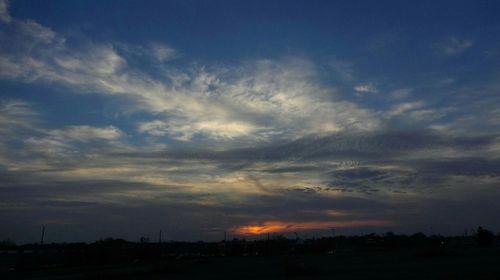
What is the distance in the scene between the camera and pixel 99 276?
1484 inches

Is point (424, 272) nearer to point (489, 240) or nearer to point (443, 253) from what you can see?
point (443, 253)

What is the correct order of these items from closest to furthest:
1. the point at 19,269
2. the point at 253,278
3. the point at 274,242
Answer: the point at 253,278, the point at 19,269, the point at 274,242

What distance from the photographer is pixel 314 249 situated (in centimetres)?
8519

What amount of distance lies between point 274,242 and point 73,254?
4720cm

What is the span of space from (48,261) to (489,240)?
66962mm

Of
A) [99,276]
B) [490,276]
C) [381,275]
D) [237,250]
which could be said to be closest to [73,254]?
[237,250]

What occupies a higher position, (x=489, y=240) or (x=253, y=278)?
(x=489, y=240)

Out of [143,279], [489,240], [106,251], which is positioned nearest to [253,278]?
[143,279]

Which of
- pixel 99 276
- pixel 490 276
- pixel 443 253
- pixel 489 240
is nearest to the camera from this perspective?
pixel 490 276

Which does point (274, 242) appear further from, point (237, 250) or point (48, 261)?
point (48, 261)

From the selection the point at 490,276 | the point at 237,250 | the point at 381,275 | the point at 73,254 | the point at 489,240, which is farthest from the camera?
the point at 237,250

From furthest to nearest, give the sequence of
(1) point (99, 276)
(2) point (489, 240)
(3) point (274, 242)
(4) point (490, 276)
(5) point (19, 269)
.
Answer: (3) point (274, 242), (2) point (489, 240), (5) point (19, 269), (1) point (99, 276), (4) point (490, 276)

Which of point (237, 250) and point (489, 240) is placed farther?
point (237, 250)

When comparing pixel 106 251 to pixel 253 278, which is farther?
pixel 106 251
